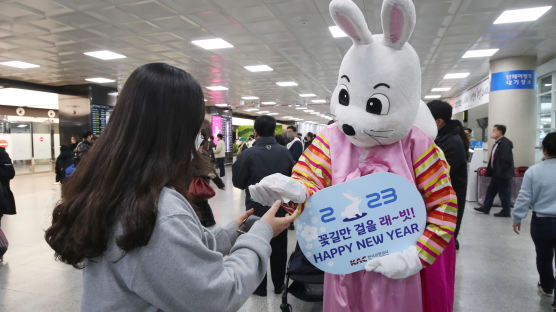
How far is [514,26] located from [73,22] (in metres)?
6.79

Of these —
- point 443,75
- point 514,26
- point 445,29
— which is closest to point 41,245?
point 445,29

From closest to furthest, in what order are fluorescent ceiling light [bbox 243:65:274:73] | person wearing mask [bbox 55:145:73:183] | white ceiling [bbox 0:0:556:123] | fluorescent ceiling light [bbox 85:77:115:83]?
white ceiling [bbox 0:0:556:123]
person wearing mask [bbox 55:145:73:183]
fluorescent ceiling light [bbox 243:65:274:73]
fluorescent ceiling light [bbox 85:77:115:83]

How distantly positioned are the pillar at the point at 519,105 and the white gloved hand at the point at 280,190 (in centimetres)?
759

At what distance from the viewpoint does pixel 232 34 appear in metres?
5.95

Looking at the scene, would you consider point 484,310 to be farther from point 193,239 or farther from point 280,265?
point 193,239

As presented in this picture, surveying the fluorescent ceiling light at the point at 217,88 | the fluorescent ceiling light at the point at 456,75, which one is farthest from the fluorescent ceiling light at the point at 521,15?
the fluorescent ceiling light at the point at 217,88

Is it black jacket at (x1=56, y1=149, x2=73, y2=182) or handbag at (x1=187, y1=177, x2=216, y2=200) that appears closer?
handbag at (x1=187, y1=177, x2=216, y2=200)

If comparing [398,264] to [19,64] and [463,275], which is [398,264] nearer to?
[463,275]

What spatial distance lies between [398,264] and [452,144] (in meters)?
2.68

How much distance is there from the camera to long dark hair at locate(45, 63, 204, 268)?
73 centimetres

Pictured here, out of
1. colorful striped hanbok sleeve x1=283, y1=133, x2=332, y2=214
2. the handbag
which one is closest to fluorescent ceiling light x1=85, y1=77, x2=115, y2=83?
the handbag

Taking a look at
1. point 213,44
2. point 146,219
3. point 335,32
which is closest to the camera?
point 146,219

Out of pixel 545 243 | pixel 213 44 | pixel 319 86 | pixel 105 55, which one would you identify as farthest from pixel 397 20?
pixel 319 86

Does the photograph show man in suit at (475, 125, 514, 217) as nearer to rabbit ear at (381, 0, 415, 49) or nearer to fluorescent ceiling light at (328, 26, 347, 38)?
fluorescent ceiling light at (328, 26, 347, 38)
